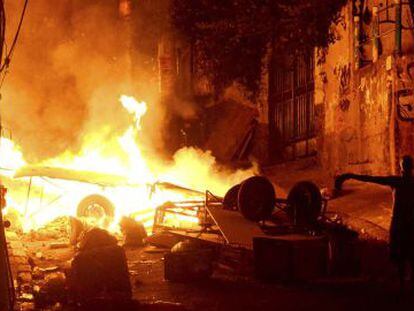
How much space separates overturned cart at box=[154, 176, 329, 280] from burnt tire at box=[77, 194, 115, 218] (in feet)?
10.9

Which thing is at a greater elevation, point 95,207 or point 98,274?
point 95,207

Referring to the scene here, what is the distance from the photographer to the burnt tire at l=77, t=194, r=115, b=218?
15172 mm

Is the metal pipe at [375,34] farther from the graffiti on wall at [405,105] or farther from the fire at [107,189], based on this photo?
the fire at [107,189]

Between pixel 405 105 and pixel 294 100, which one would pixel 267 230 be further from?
pixel 294 100

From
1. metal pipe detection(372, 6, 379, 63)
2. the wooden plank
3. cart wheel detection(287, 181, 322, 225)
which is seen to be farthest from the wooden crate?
metal pipe detection(372, 6, 379, 63)

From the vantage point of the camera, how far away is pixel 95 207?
1526 centimetres

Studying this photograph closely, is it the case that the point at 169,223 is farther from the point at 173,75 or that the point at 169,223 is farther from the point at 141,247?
the point at 173,75

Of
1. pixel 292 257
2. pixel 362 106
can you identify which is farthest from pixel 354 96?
pixel 292 257

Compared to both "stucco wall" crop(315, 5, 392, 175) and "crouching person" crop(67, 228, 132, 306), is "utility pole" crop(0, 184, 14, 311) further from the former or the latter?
"stucco wall" crop(315, 5, 392, 175)

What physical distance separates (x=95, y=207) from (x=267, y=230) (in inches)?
240

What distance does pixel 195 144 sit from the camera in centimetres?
2372

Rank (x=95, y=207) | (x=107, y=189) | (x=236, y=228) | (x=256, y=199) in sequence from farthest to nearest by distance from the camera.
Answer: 1. (x=107, y=189)
2. (x=95, y=207)
3. (x=256, y=199)
4. (x=236, y=228)

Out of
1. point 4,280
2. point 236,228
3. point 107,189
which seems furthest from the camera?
point 107,189

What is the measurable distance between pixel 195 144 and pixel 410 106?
11.9 metres
